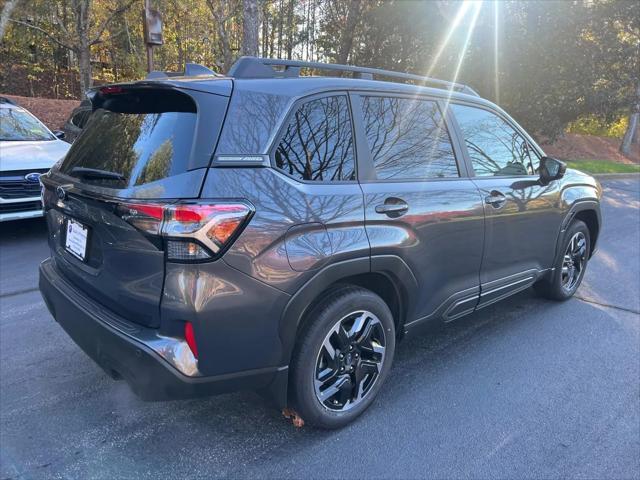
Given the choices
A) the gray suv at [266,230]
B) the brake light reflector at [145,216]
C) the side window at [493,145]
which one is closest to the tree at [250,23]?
the side window at [493,145]

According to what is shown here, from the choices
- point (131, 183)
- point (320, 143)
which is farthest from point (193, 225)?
point (320, 143)

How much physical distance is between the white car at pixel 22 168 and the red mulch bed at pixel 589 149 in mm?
21172

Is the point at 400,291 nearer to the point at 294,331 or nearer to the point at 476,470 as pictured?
the point at 294,331

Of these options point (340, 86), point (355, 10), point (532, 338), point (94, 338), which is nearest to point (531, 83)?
point (355, 10)

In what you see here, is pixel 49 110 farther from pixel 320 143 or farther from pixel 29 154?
pixel 320 143

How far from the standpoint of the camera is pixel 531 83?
15.2 metres

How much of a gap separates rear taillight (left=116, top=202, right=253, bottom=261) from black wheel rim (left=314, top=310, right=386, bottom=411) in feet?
2.68

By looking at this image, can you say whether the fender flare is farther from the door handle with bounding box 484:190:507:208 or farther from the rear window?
the rear window

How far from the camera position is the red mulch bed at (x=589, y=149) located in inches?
954

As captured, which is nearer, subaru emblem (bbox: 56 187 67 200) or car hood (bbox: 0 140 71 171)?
subaru emblem (bbox: 56 187 67 200)

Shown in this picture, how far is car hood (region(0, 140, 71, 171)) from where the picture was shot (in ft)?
19.4

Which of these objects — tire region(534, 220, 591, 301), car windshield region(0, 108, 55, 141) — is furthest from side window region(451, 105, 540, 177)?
car windshield region(0, 108, 55, 141)

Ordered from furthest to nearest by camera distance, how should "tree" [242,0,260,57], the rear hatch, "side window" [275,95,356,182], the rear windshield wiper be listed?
"tree" [242,0,260,57], "side window" [275,95,356,182], the rear windshield wiper, the rear hatch

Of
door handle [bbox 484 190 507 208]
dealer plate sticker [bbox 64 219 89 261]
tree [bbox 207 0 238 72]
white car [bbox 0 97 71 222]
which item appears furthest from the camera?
tree [bbox 207 0 238 72]
